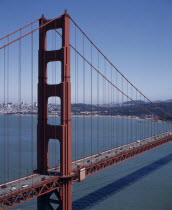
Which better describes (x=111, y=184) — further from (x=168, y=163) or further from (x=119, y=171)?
(x=168, y=163)

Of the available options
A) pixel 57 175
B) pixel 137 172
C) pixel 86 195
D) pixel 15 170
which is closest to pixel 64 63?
pixel 57 175

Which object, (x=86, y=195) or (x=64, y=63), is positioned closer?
(x=64, y=63)

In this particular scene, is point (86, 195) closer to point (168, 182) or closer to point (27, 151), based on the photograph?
point (168, 182)

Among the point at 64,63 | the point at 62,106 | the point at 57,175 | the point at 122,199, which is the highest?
the point at 64,63

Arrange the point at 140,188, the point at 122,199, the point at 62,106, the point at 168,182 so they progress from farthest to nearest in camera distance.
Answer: the point at 168,182 < the point at 140,188 < the point at 122,199 < the point at 62,106

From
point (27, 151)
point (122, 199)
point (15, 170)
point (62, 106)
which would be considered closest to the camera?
point (62, 106)

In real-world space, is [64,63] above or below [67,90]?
above
